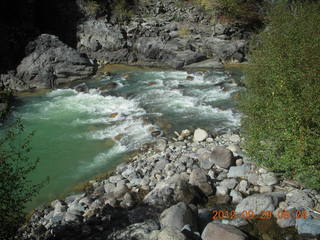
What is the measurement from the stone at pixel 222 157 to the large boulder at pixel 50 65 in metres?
20.9

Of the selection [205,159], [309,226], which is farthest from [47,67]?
[309,226]

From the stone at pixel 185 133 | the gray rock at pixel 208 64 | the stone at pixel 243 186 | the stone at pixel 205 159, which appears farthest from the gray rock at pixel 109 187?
the gray rock at pixel 208 64

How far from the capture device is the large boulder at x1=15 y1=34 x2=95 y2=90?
91.5ft

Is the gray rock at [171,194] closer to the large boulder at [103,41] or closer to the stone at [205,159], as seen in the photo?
the stone at [205,159]

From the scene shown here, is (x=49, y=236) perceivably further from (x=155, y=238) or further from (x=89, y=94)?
(x=89, y=94)

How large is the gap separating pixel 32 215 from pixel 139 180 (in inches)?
164

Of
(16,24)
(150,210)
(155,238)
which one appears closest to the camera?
(155,238)

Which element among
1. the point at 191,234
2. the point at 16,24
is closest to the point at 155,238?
the point at 191,234

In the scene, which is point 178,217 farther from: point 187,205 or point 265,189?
point 265,189

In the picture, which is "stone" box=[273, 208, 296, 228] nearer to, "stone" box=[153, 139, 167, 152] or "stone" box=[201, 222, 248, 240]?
"stone" box=[201, 222, 248, 240]

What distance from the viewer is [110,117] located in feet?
63.0

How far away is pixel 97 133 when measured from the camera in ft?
55.5

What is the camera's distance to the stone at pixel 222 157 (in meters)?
11.3

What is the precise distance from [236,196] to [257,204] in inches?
39.0
